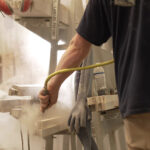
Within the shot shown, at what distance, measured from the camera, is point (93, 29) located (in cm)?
60

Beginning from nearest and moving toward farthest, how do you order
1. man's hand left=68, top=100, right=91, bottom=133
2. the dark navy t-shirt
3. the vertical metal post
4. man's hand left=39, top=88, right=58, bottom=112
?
1. the dark navy t-shirt
2. man's hand left=39, top=88, right=58, bottom=112
3. man's hand left=68, top=100, right=91, bottom=133
4. the vertical metal post

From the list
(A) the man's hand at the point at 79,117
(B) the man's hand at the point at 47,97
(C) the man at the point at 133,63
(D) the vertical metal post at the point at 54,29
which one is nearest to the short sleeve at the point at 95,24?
(C) the man at the point at 133,63

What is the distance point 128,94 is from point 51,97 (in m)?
0.36

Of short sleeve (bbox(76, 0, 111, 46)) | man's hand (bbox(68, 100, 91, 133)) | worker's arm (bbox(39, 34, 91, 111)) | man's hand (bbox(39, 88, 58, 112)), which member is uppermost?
short sleeve (bbox(76, 0, 111, 46))

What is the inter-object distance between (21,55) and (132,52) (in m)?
1.07

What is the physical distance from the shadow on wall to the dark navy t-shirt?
861mm

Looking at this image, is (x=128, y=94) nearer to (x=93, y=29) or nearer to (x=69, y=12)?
(x=93, y=29)

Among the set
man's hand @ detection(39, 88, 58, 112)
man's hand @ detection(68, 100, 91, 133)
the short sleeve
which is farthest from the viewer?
man's hand @ detection(68, 100, 91, 133)

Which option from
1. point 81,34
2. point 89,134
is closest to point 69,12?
point 81,34

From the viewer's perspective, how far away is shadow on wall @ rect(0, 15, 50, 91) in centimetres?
133

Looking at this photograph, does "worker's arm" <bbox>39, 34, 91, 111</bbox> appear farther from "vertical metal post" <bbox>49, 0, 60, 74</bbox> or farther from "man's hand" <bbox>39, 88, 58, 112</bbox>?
"vertical metal post" <bbox>49, 0, 60, 74</bbox>

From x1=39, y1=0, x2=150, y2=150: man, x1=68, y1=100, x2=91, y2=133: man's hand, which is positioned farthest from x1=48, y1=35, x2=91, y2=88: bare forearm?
x1=68, y1=100, x2=91, y2=133: man's hand

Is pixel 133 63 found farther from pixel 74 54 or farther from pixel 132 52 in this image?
pixel 74 54

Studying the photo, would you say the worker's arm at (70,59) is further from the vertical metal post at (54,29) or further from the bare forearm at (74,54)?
the vertical metal post at (54,29)
